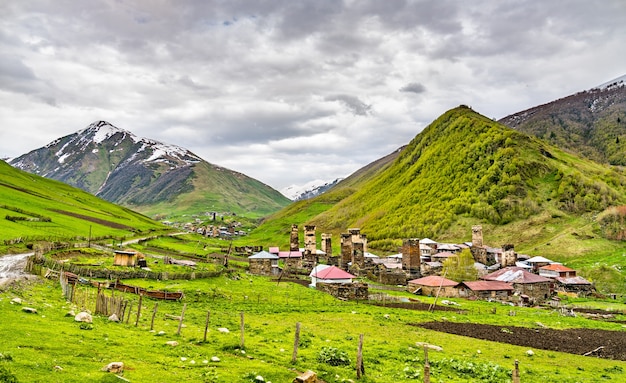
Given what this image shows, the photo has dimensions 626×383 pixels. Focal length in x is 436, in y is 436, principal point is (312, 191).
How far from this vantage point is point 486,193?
389 feet

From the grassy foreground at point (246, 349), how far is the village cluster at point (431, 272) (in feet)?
61.4

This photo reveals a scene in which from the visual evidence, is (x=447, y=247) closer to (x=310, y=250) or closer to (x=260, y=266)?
(x=310, y=250)

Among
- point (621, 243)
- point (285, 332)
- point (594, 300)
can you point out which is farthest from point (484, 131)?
point (285, 332)

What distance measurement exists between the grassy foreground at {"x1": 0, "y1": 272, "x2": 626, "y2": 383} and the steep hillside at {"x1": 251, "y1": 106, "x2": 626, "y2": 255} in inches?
2795

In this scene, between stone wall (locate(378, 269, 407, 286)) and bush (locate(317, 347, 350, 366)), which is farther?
stone wall (locate(378, 269, 407, 286))

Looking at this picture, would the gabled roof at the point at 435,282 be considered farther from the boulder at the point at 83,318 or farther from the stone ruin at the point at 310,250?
the boulder at the point at 83,318

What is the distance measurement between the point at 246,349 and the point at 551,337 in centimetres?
2509

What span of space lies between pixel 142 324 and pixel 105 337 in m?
5.21

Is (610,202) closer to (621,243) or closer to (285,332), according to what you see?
(621,243)

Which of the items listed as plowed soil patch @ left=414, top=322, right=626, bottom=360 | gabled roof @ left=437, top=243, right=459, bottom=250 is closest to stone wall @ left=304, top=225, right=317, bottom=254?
gabled roof @ left=437, top=243, right=459, bottom=250

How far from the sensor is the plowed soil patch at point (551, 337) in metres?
29.4

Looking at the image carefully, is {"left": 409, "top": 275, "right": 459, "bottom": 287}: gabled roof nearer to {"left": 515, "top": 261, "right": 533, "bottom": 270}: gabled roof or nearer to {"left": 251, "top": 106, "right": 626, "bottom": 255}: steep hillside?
{"left": 515, "top": 261, "right": 533, "bottom": 270}: gabled roof

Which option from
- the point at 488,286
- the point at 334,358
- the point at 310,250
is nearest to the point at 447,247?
the point at 310,250

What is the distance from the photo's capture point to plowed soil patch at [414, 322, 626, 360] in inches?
1156
